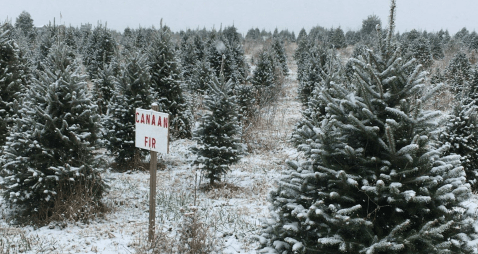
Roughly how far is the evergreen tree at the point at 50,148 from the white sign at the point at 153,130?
1681mm

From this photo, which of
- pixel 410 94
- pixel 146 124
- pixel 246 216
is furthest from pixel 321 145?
pixel 246 216

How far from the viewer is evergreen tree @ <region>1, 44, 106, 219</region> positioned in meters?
5.57

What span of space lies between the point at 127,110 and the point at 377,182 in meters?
7.85

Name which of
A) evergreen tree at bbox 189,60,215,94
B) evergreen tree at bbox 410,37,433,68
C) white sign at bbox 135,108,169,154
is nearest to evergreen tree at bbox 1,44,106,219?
white sign at bbox 135,108,169,154

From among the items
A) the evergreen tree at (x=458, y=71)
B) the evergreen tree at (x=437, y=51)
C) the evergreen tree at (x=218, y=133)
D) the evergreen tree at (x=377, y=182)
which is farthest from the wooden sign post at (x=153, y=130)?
the evergreen tree at (x=437, y=51)

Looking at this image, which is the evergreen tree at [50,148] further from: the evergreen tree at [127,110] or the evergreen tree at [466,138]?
the evergreen tree at [466,138]

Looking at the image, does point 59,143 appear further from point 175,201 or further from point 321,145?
point 321,145

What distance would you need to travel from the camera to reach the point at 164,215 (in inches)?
251

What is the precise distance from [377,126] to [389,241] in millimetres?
907

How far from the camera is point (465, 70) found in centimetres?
2177

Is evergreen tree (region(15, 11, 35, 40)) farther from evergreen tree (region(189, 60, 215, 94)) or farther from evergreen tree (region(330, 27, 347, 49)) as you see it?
evergreen tree (region(330, 27, 347, 49))

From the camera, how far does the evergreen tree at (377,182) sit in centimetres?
258

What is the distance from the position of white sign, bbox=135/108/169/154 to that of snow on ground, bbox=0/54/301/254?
3.03 feet

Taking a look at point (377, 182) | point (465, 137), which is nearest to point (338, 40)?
point (465, 137)
